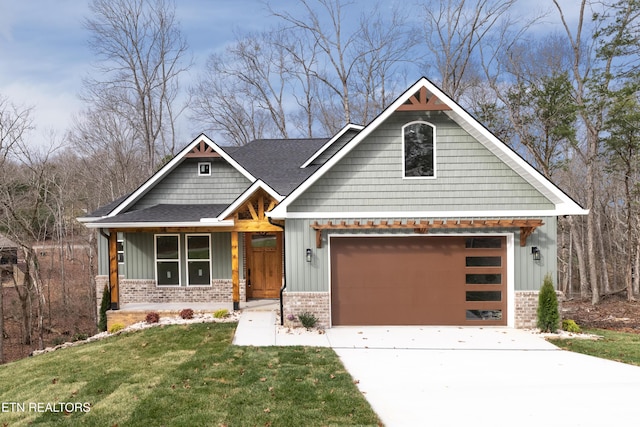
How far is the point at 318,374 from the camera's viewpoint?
6.93 m

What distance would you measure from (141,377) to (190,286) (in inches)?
243

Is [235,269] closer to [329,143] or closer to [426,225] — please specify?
[426,225]

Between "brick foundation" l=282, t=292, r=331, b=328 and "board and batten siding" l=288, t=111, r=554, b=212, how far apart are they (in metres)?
2.13

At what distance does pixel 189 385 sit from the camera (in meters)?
6.50

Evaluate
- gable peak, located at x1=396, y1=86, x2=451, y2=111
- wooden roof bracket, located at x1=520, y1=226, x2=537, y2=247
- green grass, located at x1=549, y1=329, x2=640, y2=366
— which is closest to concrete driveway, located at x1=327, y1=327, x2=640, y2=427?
green grass, located at x1=549, y1=329, x2=640, y2=366

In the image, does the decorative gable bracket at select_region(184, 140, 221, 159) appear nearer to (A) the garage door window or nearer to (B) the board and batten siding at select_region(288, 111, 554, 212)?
(B) the board and batten siding at select_region(288, 111, 554, 212)

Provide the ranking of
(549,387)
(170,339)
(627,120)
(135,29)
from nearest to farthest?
(549,387)
(170,339)
(627,120)
(135,29)

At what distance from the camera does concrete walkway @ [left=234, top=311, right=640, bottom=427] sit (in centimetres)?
566

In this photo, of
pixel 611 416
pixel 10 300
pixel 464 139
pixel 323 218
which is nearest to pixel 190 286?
pixel 323 218

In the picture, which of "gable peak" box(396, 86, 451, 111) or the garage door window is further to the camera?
the garage door window

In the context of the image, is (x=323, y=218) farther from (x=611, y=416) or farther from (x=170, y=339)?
(x=611, y=416)

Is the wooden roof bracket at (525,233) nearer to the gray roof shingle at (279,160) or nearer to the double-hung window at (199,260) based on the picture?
the gray roof shingle at (279,160)

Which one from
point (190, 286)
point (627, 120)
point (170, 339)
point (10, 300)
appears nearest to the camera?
point (170, 339)

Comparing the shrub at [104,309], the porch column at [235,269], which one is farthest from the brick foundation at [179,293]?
the porch column at [235,269]
